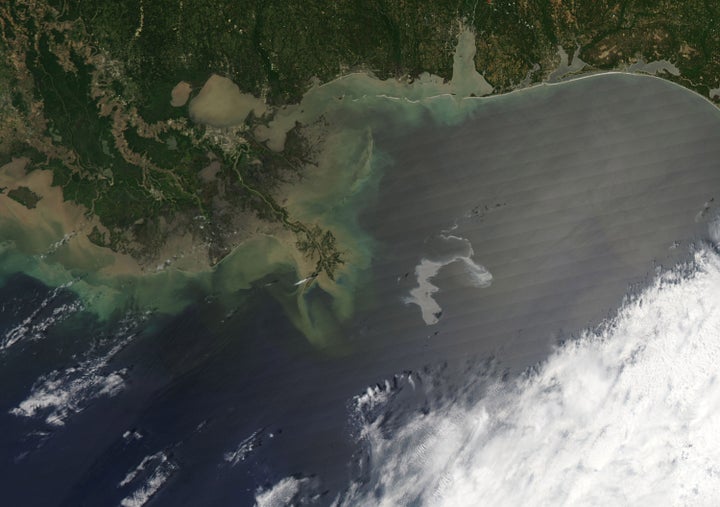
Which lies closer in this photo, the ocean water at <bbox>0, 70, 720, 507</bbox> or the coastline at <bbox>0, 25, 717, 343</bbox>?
the ocean water at <bbox>0, 70, 720, 507</bbox>

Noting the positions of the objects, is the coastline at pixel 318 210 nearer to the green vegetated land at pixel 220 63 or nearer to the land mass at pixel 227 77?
the land mass at pixel 227 77

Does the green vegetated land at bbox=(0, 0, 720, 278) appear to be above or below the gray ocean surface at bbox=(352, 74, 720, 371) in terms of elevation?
above

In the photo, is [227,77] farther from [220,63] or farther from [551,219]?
[551,219]

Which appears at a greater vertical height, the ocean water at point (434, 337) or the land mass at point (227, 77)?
the land mass at point (227, 77)

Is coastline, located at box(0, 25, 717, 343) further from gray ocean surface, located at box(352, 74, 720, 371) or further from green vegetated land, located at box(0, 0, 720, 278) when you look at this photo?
gray ocean surface, located at box(352, 74, 720, 371)

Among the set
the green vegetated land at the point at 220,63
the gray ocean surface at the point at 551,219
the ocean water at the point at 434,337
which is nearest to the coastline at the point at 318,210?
the ocean water at the point at 434,337

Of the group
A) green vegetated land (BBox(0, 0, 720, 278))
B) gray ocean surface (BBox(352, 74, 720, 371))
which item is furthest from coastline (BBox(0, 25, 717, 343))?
gray ocean surface (BBox(352, 74, 720, 371))
